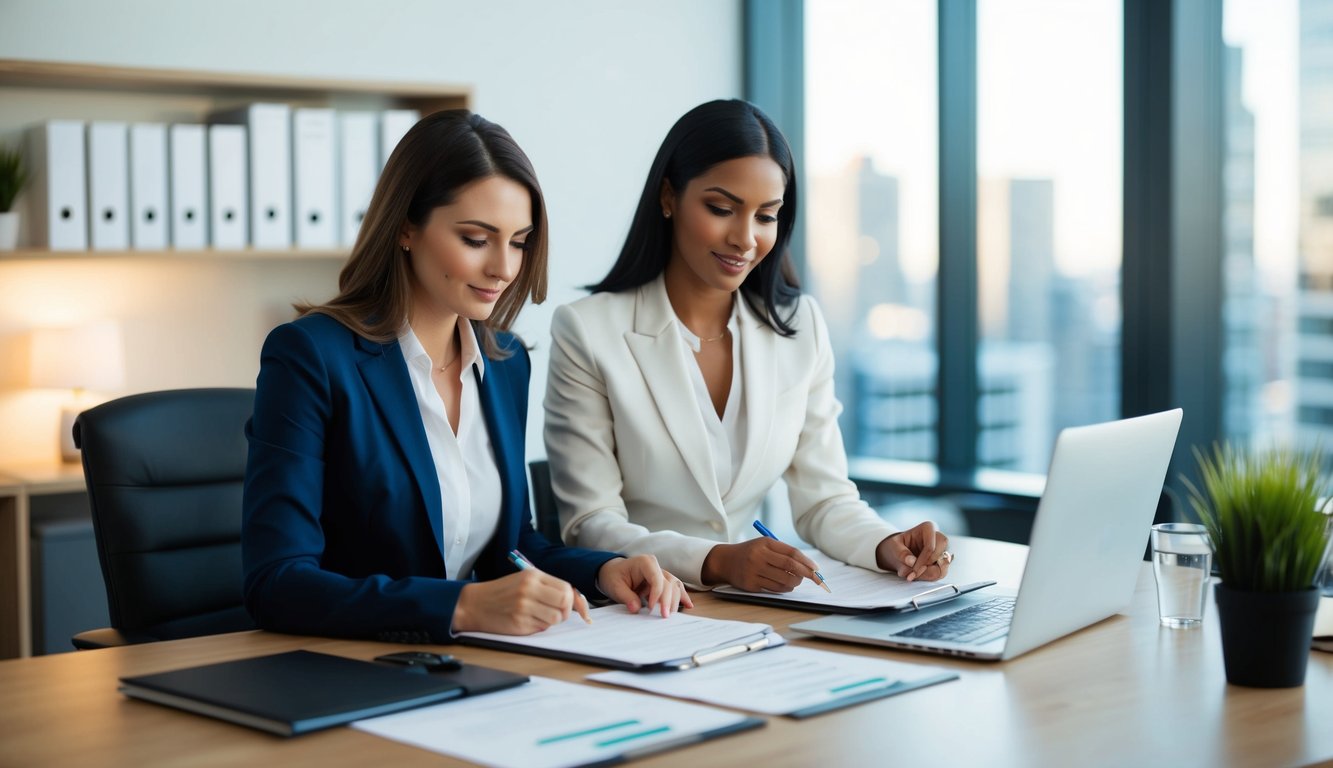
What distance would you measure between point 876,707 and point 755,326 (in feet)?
3.88

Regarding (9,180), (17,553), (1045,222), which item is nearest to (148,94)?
(9,180)

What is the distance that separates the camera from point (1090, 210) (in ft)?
13.1

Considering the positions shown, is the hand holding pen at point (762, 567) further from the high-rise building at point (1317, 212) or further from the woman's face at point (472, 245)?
the high-rise building at point (1317, 212)

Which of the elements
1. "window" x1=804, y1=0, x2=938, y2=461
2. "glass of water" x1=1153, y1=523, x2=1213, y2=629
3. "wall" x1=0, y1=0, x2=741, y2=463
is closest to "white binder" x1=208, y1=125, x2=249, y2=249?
"wall" x1=0, y1=0, x2=741, y2=463

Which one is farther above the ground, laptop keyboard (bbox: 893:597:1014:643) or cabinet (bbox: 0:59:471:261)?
cabinet (bbox: 0:59:471:261)

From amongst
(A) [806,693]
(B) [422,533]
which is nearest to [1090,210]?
(B) [422,533]

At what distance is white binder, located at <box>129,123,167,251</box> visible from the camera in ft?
11.6

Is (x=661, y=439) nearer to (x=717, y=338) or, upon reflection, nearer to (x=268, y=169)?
(x=717, y=338)

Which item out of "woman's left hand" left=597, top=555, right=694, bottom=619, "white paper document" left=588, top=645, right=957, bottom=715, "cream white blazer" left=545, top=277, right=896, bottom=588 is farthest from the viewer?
"cream white blazer" left=545, top=277, right=896, bottom=588

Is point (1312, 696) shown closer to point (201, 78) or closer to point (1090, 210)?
point (1090, 210)

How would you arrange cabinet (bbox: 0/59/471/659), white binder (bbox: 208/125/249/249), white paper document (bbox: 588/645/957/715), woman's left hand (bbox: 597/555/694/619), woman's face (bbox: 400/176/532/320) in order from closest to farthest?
white paper document (bbox: 588/645/957/715) < woman's left hand (bbox: 597/555/694/619) < woman's face (bbox: 400/176/532/320) < cabinet (bbox: 0/59/471/659) < white binder (bbox: 208/125/249/249)

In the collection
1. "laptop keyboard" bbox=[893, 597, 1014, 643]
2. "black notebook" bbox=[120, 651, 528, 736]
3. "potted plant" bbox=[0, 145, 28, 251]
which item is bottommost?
"laptop keyboard" bbox=[893, 597, 1014, 643]

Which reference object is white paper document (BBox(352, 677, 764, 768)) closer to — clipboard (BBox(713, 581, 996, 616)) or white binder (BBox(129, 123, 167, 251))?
clipboard (BBox(713, 581, 996, 616))

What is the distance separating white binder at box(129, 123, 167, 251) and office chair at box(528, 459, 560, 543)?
5.42 feet
